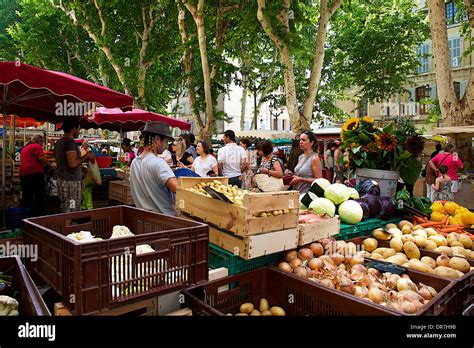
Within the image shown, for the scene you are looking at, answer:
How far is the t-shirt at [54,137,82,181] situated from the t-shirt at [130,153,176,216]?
7.80 ft

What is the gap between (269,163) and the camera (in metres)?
6.91

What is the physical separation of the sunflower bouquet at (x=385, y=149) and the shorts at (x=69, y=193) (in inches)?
156

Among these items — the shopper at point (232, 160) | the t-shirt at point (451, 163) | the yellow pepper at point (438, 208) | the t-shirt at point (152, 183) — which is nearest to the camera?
the t-shirt at point (152, 183)

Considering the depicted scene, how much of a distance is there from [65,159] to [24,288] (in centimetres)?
378

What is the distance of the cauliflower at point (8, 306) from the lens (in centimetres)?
219

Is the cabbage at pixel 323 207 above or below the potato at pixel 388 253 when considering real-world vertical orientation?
above

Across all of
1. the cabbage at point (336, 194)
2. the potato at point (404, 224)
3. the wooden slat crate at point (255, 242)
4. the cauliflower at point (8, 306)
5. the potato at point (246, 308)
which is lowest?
the potato at point (246, 308)

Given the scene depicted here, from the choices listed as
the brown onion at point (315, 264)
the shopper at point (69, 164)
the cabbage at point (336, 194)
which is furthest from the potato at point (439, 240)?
the shopper at point (69, 164)

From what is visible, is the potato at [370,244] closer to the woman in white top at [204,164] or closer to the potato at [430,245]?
the potato at [430,245]

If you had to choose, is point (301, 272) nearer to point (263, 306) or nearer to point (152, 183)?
point (263, 306)

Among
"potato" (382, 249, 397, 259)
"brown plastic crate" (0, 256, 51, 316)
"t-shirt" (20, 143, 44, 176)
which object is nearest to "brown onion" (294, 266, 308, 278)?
"potato" (382, 249, 397, 259)

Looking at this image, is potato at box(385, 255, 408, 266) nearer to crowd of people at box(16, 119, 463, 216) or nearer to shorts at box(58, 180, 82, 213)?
crowd of people at box(16, 119, 463, 216)

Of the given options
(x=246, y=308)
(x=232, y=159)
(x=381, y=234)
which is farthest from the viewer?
(x=232, y=159)

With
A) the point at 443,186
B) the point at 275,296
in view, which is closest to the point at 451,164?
the point at 443,186
